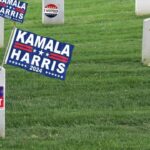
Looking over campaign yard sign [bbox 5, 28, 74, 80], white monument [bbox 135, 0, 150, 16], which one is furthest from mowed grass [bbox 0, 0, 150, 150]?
white monument [bbox 135, 0, 150, 16]

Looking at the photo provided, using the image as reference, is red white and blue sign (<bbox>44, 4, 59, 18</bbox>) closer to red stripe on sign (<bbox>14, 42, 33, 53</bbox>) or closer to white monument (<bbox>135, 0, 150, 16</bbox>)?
white monument (<bbox>135, 0, 150, 16</bbox>)

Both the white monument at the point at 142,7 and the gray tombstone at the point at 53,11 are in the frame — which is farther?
the white monument at the point at 142,7

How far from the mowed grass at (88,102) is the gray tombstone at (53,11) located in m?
3.08

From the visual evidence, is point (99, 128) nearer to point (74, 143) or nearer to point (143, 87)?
point (74, 143)

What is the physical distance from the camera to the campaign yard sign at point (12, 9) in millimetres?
13633

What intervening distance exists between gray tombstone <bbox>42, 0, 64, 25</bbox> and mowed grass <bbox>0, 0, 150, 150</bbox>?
308cm

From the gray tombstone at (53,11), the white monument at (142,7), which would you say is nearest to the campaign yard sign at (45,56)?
the gray tombstone at (53,11)

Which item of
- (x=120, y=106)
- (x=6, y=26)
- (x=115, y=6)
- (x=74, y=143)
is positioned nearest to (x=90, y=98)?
(x=120, y=106)

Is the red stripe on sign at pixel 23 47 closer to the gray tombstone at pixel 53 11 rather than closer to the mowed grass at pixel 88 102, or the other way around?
the mowed grass at pixel 88 102

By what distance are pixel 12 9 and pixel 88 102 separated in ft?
10.8

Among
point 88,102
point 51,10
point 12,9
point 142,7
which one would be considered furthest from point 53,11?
point 88,102

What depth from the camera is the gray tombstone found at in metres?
22.7

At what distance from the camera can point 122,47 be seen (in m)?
17.6

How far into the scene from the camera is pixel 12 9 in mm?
14055
